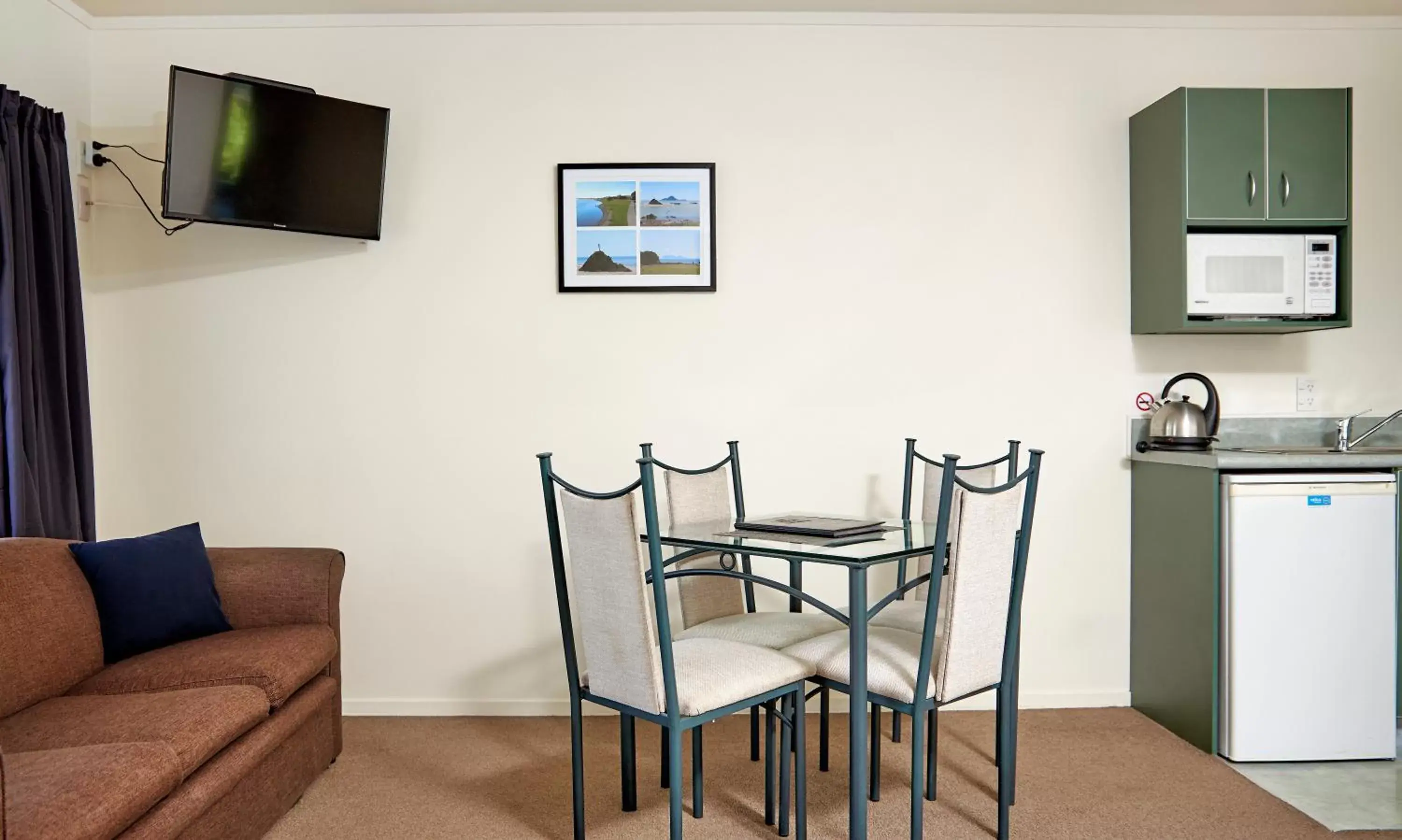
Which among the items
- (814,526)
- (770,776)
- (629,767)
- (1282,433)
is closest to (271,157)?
(814,526)

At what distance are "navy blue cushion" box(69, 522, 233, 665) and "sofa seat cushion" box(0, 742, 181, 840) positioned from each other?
0.76m

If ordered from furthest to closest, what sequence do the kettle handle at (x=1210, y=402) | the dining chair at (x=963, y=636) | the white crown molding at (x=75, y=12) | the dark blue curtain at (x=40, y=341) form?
the kettle handle at (x=1210, y=402) < the white crown molding at (x=75, y=12) < the dark blue curtain at (x=40, y=341) < the dining chair at (x=963, y=636)

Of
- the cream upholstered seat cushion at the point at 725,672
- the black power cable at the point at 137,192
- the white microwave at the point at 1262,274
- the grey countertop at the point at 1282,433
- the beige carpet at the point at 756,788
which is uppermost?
the black power cable at the point at 137,192

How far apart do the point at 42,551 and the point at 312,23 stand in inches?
86.6

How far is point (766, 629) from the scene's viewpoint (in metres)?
2.89

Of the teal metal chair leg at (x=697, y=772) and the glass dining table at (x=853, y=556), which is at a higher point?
the glass dining table at (x=853, y=556)

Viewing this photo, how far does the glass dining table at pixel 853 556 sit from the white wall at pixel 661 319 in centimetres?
103

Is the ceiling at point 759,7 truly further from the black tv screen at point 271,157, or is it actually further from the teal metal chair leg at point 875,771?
the teal metal chair leg at point 875,771

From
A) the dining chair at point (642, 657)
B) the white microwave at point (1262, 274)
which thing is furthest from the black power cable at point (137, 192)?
the white microwave at point (1262, 274)

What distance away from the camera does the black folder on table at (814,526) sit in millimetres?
2686

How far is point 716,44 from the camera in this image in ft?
12.6

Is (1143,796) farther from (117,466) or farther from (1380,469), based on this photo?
(117,466)

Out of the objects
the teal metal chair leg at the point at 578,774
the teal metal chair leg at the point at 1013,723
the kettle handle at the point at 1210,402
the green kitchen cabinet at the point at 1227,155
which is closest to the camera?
the teal metal chair leg at the point at 578,774

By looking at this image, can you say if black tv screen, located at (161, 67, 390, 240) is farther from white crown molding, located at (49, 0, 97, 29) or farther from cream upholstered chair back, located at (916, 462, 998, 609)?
cream upholstered chair back, located at (916, 462, 998, 609)
